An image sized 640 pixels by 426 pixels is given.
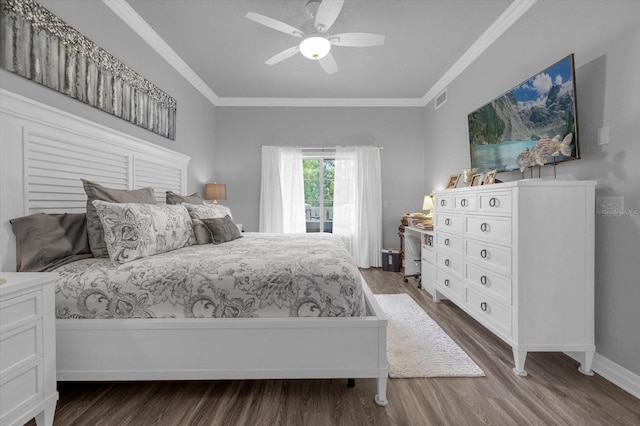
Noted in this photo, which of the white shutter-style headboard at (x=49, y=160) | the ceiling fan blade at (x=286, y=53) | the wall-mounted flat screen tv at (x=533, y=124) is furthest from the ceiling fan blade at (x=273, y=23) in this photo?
the wall-mounted flat screen tv at (x=533, y=124)

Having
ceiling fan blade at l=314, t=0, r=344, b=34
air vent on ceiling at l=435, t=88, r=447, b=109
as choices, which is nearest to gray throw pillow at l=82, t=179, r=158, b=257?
ceiling fan blade at l=314, t=0, r=344, b=34

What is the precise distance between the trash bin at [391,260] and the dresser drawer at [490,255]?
214 centimetres

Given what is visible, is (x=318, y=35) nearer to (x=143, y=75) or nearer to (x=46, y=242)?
(x=143, y=75)

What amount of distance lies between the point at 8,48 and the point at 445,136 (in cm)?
436

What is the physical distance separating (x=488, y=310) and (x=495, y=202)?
78 centimetres

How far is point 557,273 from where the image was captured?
1846mm

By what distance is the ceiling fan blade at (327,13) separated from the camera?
85.6 inches

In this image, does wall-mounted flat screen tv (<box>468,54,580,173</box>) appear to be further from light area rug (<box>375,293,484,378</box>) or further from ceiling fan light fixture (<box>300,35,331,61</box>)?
ceiling fan light fixture (<box>300,35,331,61</box>)

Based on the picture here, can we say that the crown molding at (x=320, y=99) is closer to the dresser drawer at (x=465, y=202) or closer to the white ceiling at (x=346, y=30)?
the white ceiling at (x=346, y=30)

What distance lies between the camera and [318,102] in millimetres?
4941

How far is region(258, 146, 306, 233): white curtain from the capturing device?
16.3ft

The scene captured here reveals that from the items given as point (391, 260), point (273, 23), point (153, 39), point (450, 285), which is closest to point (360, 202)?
point (391, 260)

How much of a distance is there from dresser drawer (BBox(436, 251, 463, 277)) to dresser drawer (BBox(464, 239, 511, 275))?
16cm

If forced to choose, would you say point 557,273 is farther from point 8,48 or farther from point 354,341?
point 8,48
